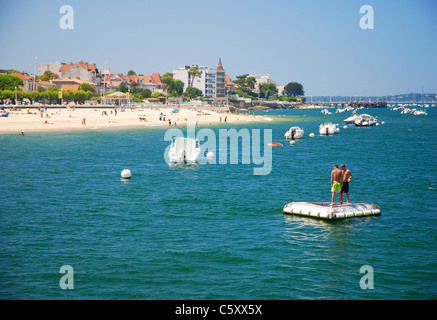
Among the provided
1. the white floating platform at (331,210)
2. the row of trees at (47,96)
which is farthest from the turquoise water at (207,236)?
the row of trees at (47,96)

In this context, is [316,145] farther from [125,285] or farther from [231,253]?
[125,285]

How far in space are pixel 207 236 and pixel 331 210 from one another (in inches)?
265

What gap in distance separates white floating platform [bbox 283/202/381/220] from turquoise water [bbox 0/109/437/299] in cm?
46

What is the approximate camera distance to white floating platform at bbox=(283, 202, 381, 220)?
2433cm

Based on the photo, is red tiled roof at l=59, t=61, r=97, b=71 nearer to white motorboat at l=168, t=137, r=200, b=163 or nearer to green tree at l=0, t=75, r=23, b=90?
green tree at l=0, t=75, r=23, b=90

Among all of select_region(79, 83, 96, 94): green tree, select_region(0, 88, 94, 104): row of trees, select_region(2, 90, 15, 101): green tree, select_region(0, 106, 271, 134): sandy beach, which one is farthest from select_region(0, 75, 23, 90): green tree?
select_region(79, 83, 96, 94): green tree

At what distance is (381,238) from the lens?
2212 centimetres

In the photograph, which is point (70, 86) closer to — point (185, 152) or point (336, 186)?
point (185, 152)

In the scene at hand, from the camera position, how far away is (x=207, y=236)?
22516 mm

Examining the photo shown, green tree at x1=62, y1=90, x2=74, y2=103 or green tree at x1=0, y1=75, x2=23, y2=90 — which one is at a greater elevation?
green tree at x1=0, y1=75, x2=23, y2=90

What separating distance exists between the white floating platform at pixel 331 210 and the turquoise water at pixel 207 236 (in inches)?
18.3

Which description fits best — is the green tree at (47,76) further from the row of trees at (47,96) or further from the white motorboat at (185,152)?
the white motorboat at (185,152)

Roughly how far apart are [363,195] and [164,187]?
569 inches
